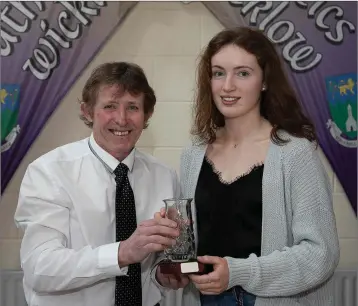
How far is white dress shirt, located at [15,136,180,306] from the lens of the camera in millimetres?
1615

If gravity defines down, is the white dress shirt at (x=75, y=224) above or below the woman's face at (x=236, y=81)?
below

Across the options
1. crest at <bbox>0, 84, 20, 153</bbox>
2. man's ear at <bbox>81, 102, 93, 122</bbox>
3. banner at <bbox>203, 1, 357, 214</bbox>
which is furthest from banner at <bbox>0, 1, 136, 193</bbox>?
man's ear at <bbox>81, 102, 93, 122</bbox>

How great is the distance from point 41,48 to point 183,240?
131cm

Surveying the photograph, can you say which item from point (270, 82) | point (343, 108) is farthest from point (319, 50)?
point (270, 82)

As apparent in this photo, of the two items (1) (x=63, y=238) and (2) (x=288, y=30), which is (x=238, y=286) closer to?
(1) (x=63, y=238)

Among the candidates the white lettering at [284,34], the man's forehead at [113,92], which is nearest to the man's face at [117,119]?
the man's forehead at [113,92]

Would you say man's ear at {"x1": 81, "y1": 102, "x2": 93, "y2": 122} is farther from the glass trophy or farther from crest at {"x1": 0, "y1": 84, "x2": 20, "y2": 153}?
crest at {"x1": 0, "y1": 84, "x2": 20, "y2": 153}

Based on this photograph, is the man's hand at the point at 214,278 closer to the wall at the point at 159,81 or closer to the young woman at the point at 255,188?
the young woman at the point at 255,188

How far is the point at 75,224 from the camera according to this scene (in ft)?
5.58

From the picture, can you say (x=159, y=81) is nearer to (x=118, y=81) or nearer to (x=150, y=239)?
(x=118, y=81)

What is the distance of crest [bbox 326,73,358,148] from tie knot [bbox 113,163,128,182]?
1.08 m

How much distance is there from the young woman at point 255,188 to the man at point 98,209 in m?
0.16

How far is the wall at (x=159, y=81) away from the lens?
260 centimetres

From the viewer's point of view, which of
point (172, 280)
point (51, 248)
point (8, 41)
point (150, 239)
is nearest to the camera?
point (150, 239)
